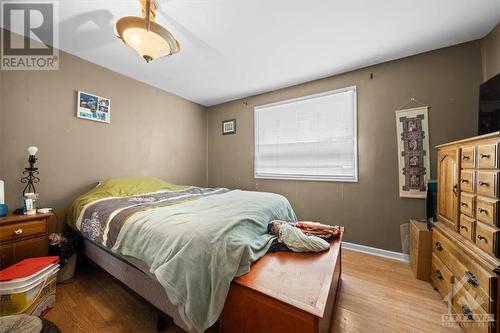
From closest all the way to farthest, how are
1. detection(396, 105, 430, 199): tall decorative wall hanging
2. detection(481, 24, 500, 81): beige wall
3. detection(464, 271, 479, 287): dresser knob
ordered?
detection(464, 271, 479, 287): dresser knob → detection(481, 24, 500, 81): beige wall → detection(396, 105, 430, 199): tall decorative wall hanging

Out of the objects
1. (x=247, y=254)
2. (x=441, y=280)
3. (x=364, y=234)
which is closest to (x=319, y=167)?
(x=364, y=234)

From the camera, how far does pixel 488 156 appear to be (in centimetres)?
120

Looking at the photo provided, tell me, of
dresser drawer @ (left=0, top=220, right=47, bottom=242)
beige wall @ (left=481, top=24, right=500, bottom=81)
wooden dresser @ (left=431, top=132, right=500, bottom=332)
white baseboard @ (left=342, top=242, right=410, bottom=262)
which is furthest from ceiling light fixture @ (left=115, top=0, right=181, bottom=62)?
white baseboard @ (left=342, top=242, right=410, bottom=262)

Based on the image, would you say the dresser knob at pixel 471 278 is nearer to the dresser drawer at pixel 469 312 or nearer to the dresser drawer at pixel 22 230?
the dresser drawer at pixel 469 312

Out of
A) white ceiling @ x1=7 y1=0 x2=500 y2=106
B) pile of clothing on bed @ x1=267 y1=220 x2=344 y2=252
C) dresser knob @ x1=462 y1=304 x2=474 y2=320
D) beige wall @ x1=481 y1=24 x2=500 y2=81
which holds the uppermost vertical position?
white ceiling @ x1=7 y1=0 x2=500 y2=106

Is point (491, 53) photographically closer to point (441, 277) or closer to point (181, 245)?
point (441, 277)

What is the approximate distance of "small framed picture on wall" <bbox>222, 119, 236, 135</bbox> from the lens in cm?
384

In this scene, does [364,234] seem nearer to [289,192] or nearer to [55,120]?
[289,192]

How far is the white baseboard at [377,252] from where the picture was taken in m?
2.32

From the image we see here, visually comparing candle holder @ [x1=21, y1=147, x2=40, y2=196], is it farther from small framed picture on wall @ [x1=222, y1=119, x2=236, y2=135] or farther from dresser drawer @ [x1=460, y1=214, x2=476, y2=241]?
dresser drawer @ [x1=460, y1=214, x2=476, y2=241]

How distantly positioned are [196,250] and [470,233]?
6.26 feet

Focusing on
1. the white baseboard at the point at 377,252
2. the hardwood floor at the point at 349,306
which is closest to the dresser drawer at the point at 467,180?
the hardwood floor at the point at 349,306

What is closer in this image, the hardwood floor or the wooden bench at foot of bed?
the wooden bench at foot of bed

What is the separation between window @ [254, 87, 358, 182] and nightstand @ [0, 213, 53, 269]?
2.82 meters
